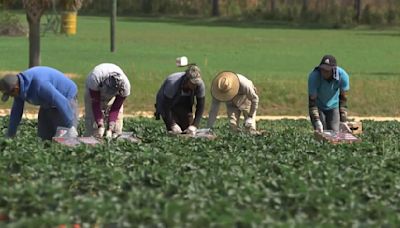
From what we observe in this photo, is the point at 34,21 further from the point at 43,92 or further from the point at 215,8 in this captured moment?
the point at 215,8

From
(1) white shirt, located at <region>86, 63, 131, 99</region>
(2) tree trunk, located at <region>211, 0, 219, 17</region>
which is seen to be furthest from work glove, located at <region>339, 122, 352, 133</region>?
(2) tree trunk, located at <region>211, 0, 219, 17</region>

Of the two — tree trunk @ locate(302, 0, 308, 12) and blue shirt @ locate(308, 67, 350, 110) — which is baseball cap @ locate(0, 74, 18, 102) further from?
tree trunk @ locate(302, 0, 308, 12)

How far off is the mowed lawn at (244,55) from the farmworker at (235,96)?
11.4 metres

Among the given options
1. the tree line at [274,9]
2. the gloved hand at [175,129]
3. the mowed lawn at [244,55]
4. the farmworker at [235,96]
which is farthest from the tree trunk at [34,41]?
the tree line at [274,9]

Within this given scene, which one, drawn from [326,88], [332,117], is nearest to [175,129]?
[326,88]

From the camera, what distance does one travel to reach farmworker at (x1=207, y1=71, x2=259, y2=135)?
53.3 ft

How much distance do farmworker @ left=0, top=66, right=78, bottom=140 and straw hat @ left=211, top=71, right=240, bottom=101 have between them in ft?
9.82

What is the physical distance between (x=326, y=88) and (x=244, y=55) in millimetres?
27711

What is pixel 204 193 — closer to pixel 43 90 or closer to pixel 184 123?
pixel 43 90

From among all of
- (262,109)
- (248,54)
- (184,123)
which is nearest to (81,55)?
(248,54)

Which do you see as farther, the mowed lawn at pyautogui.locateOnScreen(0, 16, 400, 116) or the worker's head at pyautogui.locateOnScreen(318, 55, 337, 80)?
the mowed lawn at pyautogui.locateOnScreen(0, 16, 400, 116)

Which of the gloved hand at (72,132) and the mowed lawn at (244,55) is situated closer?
the gloved hand at (72,132)

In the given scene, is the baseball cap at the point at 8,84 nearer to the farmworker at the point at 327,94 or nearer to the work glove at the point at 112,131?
the work glove at the point at 112,131

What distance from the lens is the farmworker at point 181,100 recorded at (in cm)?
1460
